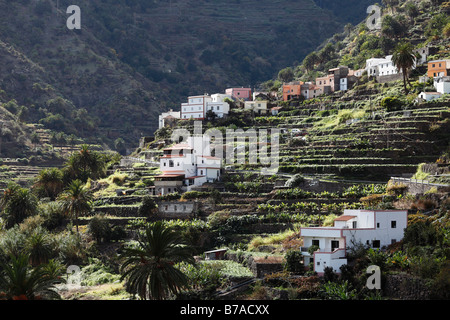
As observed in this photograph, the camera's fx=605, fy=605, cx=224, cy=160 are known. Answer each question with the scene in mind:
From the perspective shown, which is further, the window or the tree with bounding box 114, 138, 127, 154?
the tree with bounding box 114, 138, 127, 154

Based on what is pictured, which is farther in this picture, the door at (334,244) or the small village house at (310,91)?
the small village house at (310,91)

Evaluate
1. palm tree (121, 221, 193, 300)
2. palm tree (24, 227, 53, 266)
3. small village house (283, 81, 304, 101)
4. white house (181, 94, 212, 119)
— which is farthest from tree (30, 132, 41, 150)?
palm tree (121, 221, 193, 300)

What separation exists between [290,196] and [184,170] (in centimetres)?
1429

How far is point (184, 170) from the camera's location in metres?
64.9

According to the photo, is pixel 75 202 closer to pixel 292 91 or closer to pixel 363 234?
pixel 363 234

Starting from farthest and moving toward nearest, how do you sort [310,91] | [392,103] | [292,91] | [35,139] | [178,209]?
[35,139] → [292,91] → [310,91] → [392,103] → [178,209]

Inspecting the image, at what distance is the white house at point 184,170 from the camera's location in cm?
6297

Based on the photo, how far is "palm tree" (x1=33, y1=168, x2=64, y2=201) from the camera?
7012 cm

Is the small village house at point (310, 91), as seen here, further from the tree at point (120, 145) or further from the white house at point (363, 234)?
the white house at point (363, 234)

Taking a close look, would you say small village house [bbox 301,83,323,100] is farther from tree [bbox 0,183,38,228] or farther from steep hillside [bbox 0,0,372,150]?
steep hillside [bbox 0,0,372,150]

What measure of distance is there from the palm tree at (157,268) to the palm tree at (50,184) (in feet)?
122

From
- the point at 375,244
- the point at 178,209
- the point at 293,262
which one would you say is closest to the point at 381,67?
the point at 178,209

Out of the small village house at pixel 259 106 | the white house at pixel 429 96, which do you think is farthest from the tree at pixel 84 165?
the white house at pixel 429 96

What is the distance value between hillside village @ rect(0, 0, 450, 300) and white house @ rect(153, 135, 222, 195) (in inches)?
6.0
